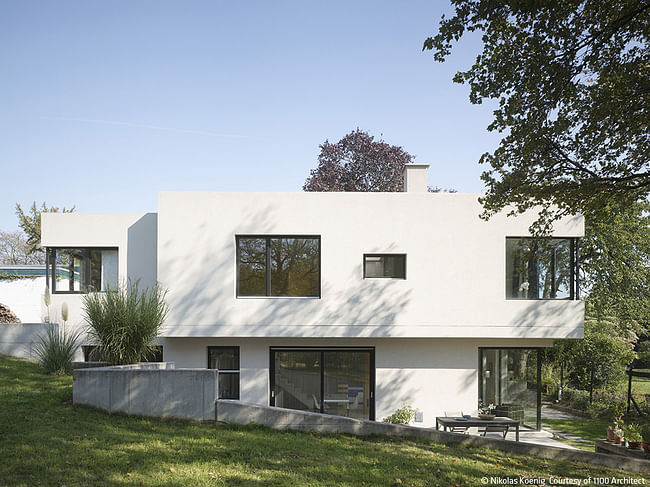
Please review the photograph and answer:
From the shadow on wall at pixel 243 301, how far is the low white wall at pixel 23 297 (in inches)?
372

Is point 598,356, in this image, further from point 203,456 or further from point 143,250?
point 203,456

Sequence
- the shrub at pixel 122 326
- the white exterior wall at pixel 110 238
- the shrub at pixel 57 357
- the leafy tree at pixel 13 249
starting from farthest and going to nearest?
the leafy tree at pixel 13 249
the white exterior wall at pixel 110 238
the shrub at pixel 57 357
the shrub at pixel 122 326

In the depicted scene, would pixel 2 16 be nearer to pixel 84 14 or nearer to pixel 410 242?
pixel 84 14

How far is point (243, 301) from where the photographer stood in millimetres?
12492

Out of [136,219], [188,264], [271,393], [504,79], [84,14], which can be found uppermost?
[84,14]

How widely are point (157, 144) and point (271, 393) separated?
10166mm

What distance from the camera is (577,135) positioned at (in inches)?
303

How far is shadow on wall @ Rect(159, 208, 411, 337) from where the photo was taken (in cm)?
1242

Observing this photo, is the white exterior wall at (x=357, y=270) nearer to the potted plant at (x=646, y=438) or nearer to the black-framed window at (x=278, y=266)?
the black-framed window at (x=278, y=266)

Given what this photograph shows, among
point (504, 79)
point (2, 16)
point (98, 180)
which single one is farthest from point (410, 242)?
point (98, 180)

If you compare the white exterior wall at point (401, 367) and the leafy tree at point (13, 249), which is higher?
the leafy tree at point (13, 249)

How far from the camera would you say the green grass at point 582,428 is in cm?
1243

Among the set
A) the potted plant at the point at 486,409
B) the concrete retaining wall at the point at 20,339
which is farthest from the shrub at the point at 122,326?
the potted plant at the point at 486,409

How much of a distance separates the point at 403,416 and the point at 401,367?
119cm
